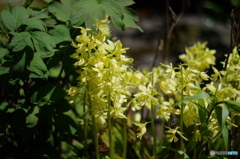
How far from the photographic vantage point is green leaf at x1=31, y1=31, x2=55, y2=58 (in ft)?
5.11

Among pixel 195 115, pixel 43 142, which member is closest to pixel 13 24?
→ pixel 43 142

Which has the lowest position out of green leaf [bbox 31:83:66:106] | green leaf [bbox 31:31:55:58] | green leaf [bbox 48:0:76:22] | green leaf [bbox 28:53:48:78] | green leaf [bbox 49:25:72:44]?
green leaf [bbox 31:83:66:106]

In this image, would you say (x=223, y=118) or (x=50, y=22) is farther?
(x=50, y=22)

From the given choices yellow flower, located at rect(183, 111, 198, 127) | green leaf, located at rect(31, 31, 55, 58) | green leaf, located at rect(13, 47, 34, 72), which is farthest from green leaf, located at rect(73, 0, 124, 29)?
yellow flower, located at rect(183, 111, 198, 127)

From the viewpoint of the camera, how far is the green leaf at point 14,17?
1.63m

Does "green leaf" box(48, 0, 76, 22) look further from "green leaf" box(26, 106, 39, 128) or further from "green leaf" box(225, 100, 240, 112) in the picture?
"green leaf" box(225, 100, 240, 112)

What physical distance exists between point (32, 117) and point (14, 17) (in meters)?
0.49

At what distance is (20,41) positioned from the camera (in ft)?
5.01

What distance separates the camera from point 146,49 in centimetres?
566

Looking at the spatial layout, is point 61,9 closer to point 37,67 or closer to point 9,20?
point 9,20

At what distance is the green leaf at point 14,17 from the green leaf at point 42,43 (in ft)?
0.39

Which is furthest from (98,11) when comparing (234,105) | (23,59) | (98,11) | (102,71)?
(234,105)

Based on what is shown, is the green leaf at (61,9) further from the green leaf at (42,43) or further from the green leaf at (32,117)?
the green leaf at (32,117)

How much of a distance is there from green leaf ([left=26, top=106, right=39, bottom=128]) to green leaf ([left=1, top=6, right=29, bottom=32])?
0.39m
